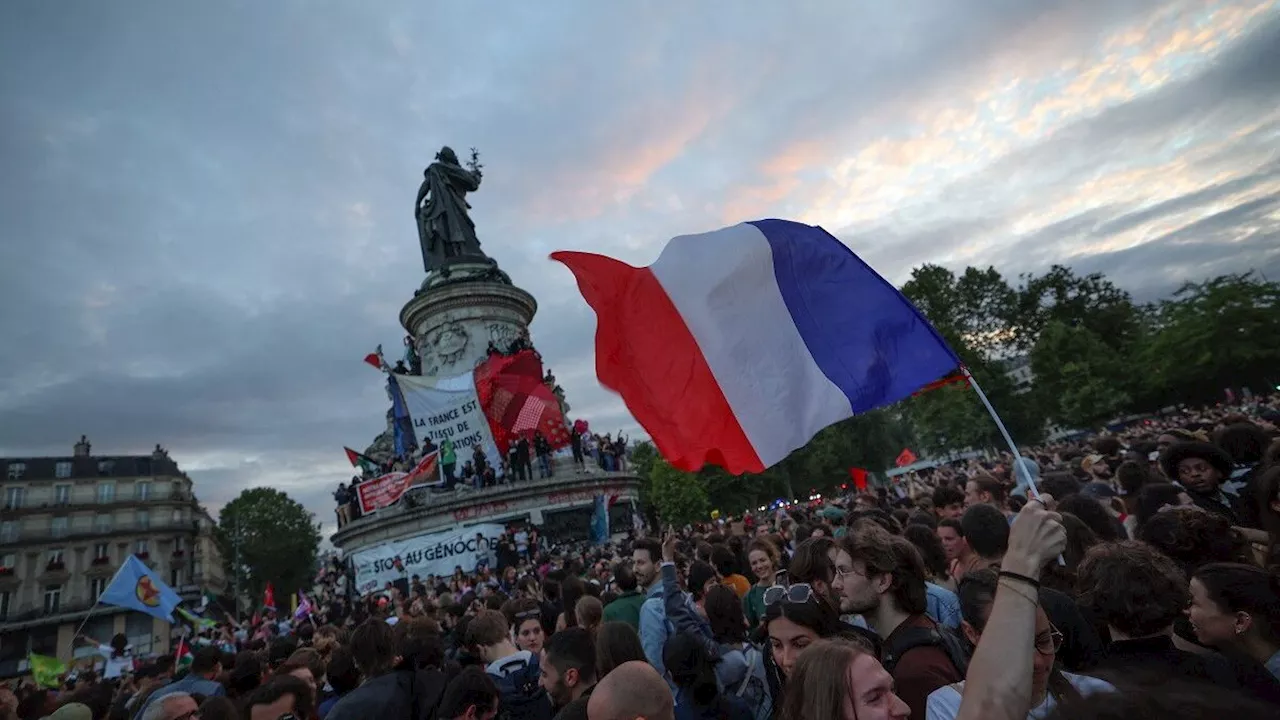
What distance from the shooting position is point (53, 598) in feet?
182

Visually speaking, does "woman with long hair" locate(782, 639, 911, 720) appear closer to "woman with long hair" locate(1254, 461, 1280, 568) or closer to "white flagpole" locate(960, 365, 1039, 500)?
"white flagpole" locate(960, 365, 1039, 500)

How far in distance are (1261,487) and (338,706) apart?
617cm

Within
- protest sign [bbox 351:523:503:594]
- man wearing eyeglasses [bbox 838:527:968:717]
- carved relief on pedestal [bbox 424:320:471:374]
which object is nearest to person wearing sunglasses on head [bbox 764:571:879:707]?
man wearing eyeglasses [bbox 838:527:968:717]

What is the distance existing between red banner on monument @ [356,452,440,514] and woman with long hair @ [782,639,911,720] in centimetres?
2121

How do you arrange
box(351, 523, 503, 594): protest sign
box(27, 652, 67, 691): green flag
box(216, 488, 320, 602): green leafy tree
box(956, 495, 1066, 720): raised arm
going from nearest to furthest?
box(956, 495, 1066, 720): raised arm < box(27, 652, 67, 691): green flag < box(351, 523, 503, 594): protest sign < box(216, 488, 320, 602): green leafy tree

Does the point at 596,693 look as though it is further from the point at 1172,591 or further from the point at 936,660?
the point at 1172,591

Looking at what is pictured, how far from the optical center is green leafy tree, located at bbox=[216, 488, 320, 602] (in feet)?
220

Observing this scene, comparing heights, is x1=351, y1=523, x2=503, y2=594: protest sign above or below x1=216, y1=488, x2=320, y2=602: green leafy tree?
below

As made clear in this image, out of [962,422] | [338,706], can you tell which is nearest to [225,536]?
[962,422]

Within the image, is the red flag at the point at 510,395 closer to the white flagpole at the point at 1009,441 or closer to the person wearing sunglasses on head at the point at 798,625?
the white flagpole at the point at 1009,441

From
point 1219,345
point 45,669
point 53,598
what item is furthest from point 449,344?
point 53,598

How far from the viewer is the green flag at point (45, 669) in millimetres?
12016

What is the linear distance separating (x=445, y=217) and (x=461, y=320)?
849 cm

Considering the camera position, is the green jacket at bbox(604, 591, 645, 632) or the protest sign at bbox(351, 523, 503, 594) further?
the protest sign at bbox(351, 523, 503, 594)
